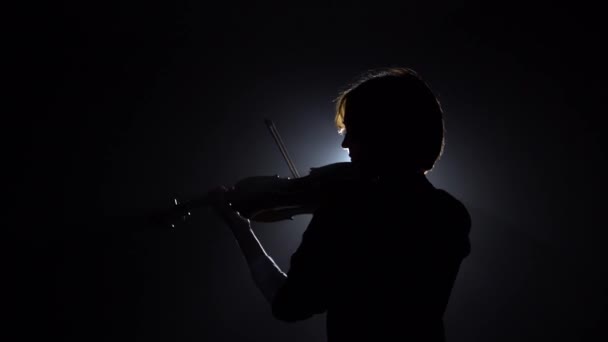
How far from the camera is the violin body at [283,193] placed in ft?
4.36

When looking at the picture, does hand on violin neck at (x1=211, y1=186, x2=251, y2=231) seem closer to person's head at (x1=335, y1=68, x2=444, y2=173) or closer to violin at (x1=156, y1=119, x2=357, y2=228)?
violin at (x1=156, y1=119, x2=357, y2=228)

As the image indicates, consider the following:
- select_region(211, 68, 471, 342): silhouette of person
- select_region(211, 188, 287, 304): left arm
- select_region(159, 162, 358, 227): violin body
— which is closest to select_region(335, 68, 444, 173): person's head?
select_region(211, 68, 471, 342): silhouette of person

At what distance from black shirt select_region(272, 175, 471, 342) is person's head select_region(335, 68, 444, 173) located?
A: 55 mm

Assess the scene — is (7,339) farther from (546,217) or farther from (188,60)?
(546,217)

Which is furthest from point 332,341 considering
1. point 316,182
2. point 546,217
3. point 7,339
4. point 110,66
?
point 546,217

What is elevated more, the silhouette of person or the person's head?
the person's head

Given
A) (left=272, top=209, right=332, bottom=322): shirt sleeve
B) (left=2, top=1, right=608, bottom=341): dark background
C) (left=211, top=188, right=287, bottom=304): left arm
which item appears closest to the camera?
(left=272, top=209, right=332, bottom=322): shirt sleeve

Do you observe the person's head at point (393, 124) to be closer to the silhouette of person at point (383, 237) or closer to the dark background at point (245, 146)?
the silhouette of person at point (383, 237)

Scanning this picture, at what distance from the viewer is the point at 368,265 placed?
2.15 ft

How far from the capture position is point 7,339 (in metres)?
1.66

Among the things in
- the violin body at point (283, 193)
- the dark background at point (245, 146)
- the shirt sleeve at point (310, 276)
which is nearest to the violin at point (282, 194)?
the violin body at point (283, 193)

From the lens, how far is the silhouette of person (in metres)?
0.65

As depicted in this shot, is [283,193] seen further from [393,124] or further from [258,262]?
[393,124]

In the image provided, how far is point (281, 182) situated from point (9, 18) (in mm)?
1462
